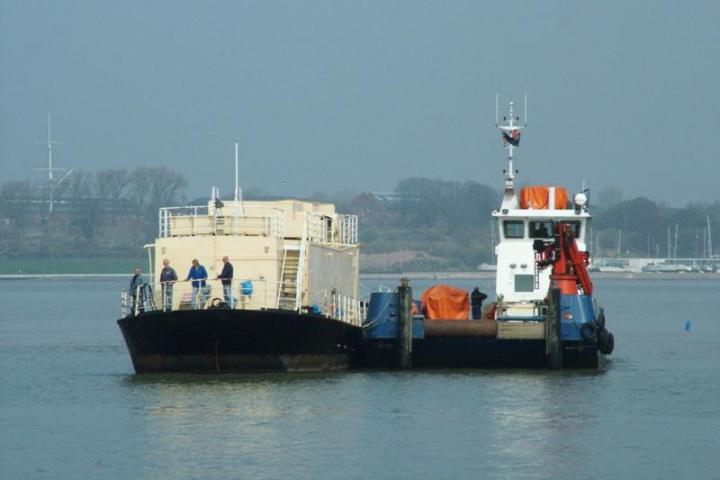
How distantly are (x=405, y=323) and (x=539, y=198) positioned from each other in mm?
6969

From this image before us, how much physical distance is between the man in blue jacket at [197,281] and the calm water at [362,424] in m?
1.79

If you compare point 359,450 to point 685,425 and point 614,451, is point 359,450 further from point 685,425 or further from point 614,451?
point 685,425

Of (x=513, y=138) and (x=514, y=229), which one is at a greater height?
(x=513, y=138)

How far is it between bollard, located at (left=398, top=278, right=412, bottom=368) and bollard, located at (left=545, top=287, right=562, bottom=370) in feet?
11.2

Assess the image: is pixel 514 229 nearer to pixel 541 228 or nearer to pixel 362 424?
pixel 541 228

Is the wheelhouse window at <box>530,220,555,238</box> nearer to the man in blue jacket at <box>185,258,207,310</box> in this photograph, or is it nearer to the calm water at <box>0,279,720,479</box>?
the calm water at <box>0,279,720,479</box>

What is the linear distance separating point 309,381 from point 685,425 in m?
9.73

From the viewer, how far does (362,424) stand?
1393 inches

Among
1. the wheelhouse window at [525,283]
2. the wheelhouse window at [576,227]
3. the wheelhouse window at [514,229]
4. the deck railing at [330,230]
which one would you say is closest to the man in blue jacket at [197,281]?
the deck railing at [330,230]

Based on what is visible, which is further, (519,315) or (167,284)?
(519,315)

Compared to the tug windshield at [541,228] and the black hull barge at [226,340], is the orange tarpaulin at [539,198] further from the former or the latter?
the black hull barge at [226,340]

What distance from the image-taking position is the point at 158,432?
34031 millimetres

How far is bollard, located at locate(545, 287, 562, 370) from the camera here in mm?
42844

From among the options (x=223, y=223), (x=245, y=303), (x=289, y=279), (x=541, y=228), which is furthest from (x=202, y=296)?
(x=541, y=228)
